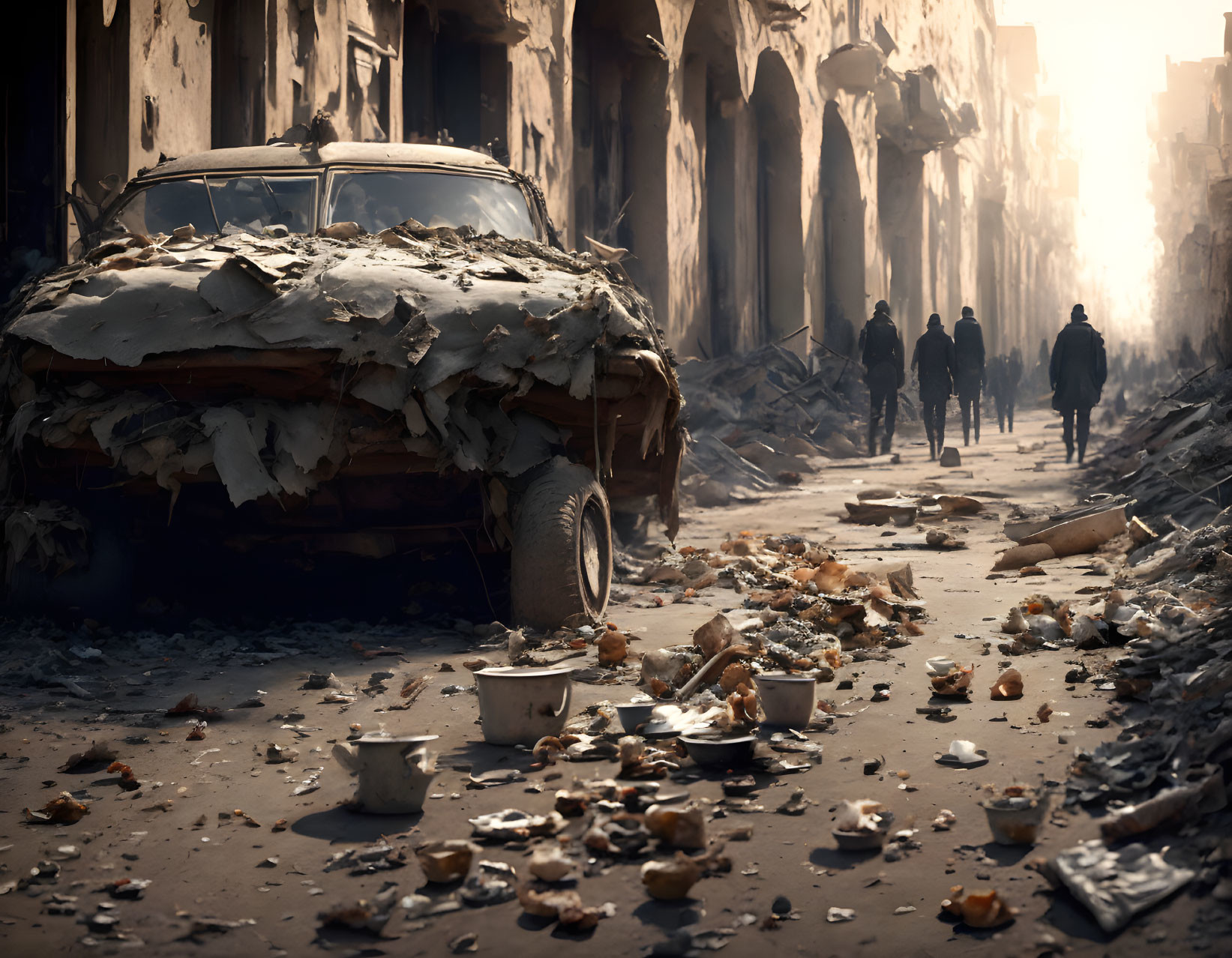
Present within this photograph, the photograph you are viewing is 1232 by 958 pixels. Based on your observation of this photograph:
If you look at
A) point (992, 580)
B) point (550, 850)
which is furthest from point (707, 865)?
point (992, 580)

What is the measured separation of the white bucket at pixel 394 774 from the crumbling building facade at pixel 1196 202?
1664 centimetres

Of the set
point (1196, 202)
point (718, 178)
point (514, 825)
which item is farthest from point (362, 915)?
point (1196, 202)

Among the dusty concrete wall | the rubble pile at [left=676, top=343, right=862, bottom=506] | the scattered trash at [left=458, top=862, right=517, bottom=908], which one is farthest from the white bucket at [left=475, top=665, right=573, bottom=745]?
the rubble pile at [left=676, top=343, right=862, bottom=506]

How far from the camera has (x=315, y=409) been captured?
4547mm

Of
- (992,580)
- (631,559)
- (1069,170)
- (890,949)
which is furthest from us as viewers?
(1069,170)

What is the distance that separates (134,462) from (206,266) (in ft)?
2.61

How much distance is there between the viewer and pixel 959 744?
128 inches

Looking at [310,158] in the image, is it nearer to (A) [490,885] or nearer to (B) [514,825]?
(B) [514,825]

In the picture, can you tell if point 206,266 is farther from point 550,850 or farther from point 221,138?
point 221,138

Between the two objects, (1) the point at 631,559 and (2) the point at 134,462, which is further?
(1) the point at 631,559

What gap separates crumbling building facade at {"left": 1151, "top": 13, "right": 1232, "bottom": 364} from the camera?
2195 centimetres

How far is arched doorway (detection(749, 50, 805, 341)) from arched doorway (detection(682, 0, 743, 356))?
1.70 meters

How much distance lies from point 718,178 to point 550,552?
15143mm

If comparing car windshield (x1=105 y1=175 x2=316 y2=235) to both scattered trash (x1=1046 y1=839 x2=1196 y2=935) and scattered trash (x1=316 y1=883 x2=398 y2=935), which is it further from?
scattered trash (x1=1046 y1=839 x2=1196 y2=935)
